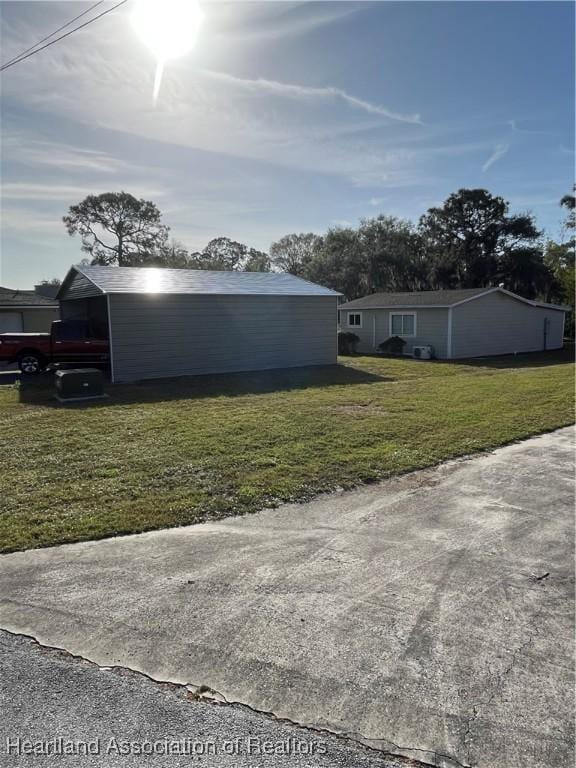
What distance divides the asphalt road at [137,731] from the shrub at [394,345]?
Result: 21.5 metres

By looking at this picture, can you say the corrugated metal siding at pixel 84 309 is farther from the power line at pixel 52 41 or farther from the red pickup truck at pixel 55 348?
the power line at pixel 52 41

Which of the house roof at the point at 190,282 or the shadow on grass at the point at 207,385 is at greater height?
the house roof at the point at 190,282

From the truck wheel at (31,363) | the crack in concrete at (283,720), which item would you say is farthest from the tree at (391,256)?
the crack in concrete at (283,720)

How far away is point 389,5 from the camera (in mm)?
8281

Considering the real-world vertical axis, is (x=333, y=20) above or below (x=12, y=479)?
above

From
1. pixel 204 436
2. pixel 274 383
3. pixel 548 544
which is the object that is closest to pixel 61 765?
pixel 548 544

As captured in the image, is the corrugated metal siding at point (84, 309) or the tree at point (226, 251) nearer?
the corrugated metal siding at point (84, 309)

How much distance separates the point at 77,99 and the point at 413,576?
396 inches

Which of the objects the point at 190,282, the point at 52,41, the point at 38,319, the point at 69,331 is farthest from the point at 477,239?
the point at 52,41

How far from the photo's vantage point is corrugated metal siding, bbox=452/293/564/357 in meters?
21.8

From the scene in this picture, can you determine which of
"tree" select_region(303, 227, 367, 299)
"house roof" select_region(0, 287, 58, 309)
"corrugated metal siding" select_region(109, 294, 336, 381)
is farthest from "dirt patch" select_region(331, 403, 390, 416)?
"tree" select_region(303, 227, 367, 299)

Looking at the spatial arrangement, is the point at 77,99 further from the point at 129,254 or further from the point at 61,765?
the point at 129,254

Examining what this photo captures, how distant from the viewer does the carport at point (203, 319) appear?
1398cm

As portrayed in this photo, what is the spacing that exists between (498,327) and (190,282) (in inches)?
582
